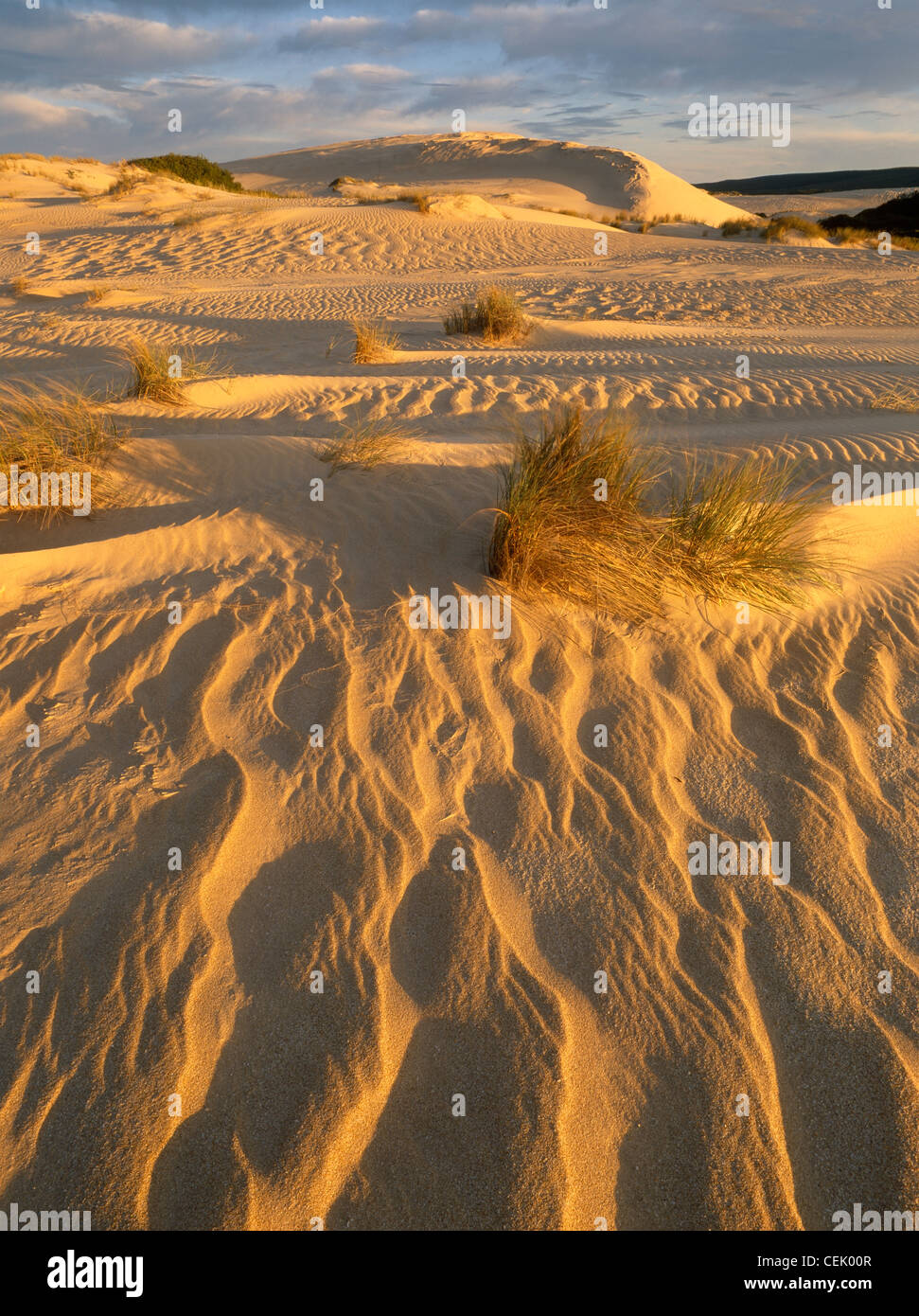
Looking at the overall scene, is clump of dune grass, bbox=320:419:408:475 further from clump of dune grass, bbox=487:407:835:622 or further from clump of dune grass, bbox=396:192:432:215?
clump of dune grass, bbox=396:192:432:215

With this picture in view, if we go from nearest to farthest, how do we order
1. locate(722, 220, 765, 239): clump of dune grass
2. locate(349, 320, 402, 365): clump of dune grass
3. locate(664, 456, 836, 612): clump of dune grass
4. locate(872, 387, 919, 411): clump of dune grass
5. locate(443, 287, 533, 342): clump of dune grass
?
locate(664, 456, 836, 612): clump of dune grass, locate(872, 387, 919, 411): clump of dune grass, locate(349, 320, 402, 365): clump of dune grass, locate(443, 287, 533, 342): clump of dune grass, locate(722, 220, 765, 239): clump of dune grass

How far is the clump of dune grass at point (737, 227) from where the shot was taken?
75.0ft

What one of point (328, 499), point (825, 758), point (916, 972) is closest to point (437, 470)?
point (328, 499)

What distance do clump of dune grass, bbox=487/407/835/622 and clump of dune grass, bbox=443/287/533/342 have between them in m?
7.17

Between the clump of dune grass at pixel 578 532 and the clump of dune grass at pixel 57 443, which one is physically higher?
the clump of dune grass at pixel 57 443

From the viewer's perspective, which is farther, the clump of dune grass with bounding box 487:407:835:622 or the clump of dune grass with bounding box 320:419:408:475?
the clump of dune grass with bounding box 320:419:408:475

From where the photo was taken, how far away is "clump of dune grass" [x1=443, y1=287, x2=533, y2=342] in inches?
416

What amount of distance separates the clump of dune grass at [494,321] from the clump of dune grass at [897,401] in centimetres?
486

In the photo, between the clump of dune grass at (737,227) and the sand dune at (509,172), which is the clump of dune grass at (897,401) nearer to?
the clump of dune grass at (737,227)

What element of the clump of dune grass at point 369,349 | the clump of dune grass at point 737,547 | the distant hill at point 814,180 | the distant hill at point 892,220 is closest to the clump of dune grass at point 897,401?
the clump of dune grass at point 737,547

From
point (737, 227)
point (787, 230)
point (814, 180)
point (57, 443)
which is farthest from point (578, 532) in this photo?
point (814, 180)

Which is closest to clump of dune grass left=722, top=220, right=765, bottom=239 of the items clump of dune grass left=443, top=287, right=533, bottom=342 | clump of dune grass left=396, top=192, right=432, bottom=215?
clump of dune grass left=396, top=192, right=432, bottom=215

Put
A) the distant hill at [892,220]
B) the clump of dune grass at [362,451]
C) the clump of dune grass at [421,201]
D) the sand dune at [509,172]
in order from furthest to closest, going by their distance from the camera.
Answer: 1. the sand dune at [509,172]
2. the distant hill at [892,220]
3. the clump of dune grass at [421,201]
4. the clump of dune grass at [362,451]

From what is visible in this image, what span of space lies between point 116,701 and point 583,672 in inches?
75.3
